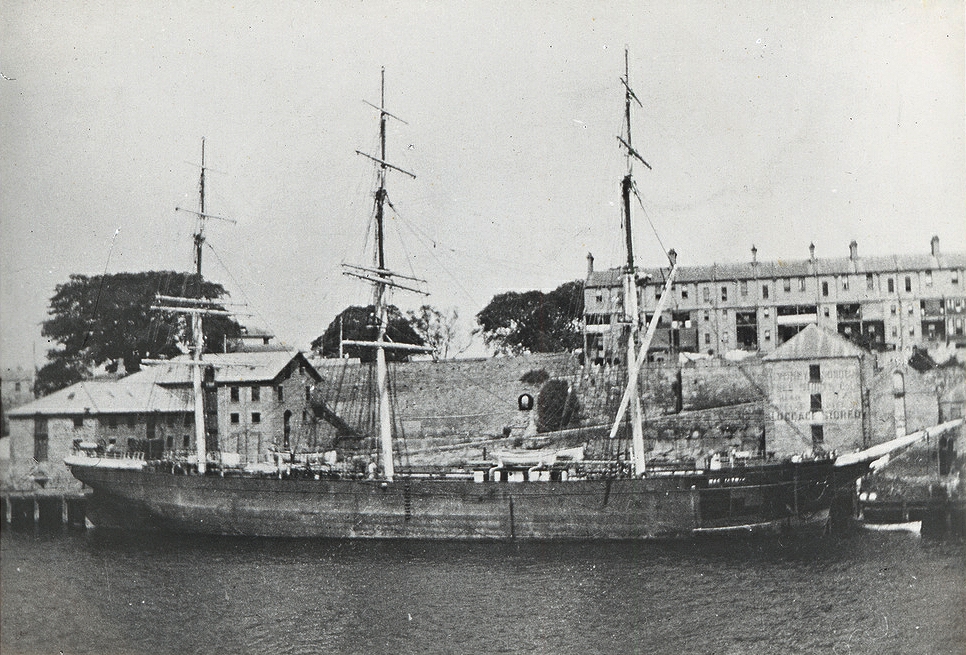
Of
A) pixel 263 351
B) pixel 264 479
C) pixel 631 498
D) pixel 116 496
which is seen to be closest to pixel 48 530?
pixel 116 496

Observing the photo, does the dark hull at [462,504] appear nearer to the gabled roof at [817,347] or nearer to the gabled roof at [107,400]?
the gabled roof at [107,400]

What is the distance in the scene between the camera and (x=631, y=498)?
1530cm

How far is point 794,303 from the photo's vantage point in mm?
21500

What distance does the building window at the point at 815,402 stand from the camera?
18234 millimetres

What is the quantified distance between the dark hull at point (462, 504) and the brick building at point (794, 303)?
364cm

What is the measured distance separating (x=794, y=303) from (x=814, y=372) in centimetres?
356

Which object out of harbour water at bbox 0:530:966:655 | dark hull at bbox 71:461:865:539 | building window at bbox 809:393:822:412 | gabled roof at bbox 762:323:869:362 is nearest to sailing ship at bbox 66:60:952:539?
dark hull at bbox 71:461:865:539

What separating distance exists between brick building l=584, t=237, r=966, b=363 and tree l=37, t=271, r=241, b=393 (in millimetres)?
7135

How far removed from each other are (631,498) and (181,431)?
9.19 meters

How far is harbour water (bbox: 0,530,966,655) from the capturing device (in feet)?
34.1

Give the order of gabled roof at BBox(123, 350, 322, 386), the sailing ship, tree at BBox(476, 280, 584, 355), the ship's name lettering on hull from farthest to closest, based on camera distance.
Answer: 1. tree at BBox(476, 280, 584, 355)
2. the ship's name lettering on hull
3. gabled roof at BBox(123, 350, 322, 386)
4. the sailing ship

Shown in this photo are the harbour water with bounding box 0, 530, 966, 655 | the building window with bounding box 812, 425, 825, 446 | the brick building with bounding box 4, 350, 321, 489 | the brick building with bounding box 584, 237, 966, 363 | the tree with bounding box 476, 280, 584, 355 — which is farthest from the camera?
the tree with bounding box 476, 280, 584, 355

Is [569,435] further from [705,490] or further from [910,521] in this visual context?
[910,521]

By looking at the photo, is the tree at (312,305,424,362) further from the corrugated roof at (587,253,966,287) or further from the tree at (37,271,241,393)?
the corrugated roof at (587,253,966,287)
